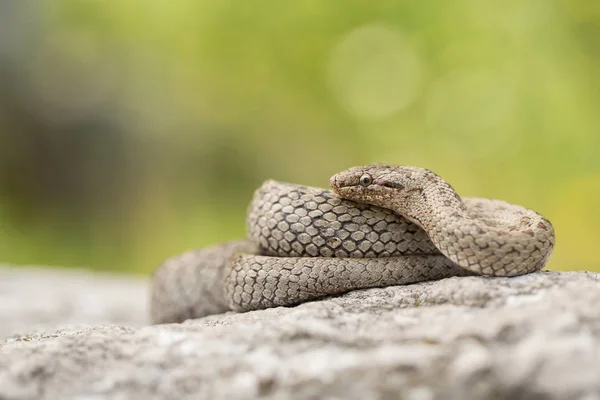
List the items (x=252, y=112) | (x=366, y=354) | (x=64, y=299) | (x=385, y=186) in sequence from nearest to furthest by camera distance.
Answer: (x=366, y=354) < (x=385, y=186) < (x=64, y=299) < (x=252, y=112)

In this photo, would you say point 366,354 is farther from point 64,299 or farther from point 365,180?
point 64,299

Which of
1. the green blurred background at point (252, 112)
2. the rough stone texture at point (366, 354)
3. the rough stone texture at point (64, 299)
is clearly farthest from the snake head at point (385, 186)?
the green blurred background at point (252, 112)

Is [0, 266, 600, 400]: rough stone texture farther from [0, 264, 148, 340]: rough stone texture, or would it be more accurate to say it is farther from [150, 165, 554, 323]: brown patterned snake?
[0, 264, 148, 340]: rough stone texture

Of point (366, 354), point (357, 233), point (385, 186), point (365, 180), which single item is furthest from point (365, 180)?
point (366, 354)

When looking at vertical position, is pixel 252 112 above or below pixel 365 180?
above

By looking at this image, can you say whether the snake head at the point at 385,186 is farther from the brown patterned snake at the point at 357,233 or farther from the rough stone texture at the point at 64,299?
the rough stone texture at the point at 64,299
